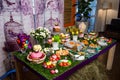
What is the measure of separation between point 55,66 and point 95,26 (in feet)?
14.8

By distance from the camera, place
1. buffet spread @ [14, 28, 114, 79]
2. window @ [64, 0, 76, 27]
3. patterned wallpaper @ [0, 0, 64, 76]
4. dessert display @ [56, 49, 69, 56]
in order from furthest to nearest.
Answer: window @ [64, 0, 76, 27]
patterned wallpaper @ [0, 0, 64, 76]
dessert display @ [56, 49, 69, 56]
buffet spread @ [14, 28, 114, 79]

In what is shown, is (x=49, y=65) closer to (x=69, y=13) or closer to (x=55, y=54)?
(x=55, y=54)

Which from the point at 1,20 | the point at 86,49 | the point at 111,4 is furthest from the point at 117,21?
the point at 1,20

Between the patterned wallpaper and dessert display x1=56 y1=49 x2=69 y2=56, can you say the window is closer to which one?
the patterned wallpaper

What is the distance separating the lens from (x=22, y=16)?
228 centimetres

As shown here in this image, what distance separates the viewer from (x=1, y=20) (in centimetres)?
201

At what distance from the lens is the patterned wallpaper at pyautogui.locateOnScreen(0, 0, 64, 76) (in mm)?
2057

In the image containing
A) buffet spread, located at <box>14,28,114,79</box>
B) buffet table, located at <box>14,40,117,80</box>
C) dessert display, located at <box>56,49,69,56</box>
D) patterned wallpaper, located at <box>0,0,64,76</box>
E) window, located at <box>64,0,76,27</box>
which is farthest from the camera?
window, located at <box>64,0,76,27</box>

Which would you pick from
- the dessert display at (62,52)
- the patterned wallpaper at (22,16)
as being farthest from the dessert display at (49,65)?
the patterned wallpaper at (22,16)

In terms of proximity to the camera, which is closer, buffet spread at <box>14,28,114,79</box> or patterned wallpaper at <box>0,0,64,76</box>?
buffet spread at <box>14,28,114,79</box>

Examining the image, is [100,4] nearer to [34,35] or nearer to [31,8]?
[31,8]

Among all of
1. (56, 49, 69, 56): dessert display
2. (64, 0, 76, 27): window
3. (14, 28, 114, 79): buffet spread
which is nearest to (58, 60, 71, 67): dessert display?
(14, 28, 114, 79): buffet spread

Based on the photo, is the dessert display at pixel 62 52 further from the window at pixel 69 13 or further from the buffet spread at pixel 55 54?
the window at pixel 69 13

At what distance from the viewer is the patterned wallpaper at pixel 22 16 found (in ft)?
6.75
